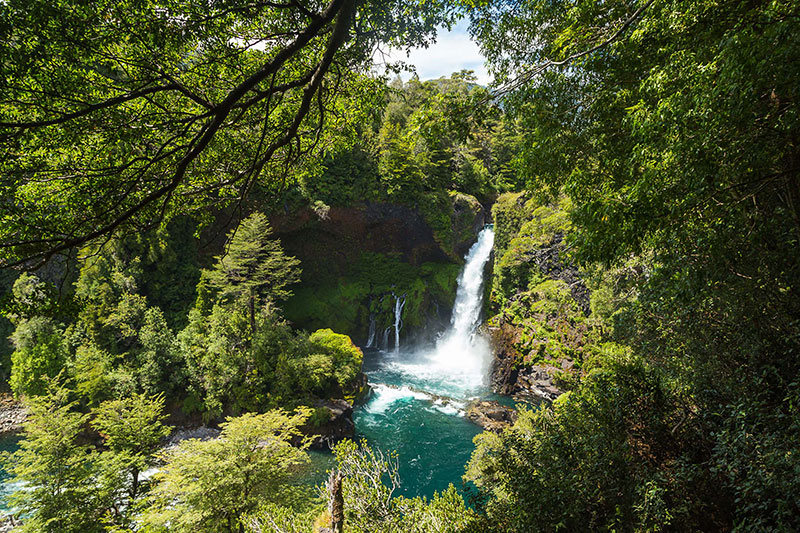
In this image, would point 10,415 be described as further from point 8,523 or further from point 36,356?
point 8,523

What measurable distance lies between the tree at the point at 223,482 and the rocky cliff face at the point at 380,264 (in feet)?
46.5

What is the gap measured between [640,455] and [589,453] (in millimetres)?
650

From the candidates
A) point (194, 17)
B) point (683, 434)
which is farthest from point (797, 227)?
point (194, 17)

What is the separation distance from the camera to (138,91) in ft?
8.55

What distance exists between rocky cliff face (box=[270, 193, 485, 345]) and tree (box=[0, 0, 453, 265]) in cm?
1782

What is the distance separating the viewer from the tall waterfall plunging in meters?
11.9

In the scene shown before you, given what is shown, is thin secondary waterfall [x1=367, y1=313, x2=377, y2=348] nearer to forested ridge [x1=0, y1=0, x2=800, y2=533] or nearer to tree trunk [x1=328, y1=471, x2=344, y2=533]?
forested ridge [x1=0, y1=0, x2=800, y2=533]

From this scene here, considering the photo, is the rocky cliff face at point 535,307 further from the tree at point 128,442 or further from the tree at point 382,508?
the tree at point 128,442

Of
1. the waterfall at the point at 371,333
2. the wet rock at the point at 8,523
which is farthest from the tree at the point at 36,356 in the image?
the waterfall at the point at 371,333

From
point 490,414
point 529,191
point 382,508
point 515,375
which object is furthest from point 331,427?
point 529,191

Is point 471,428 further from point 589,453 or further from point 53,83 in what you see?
point 53,83

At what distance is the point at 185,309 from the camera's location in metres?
18.7

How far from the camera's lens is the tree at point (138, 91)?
8.63 ft

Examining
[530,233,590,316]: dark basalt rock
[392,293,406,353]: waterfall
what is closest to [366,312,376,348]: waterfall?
[392,293,406,353]: waterfall
